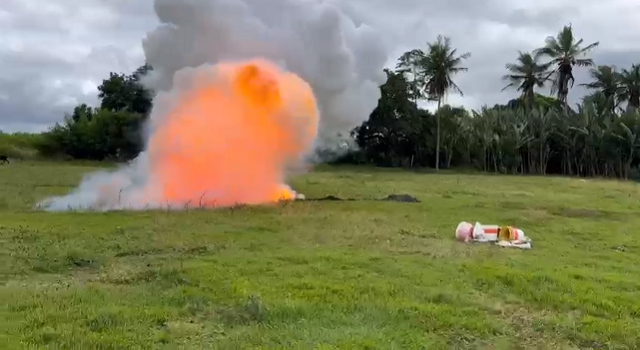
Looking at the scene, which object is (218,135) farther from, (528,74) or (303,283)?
(528,74)

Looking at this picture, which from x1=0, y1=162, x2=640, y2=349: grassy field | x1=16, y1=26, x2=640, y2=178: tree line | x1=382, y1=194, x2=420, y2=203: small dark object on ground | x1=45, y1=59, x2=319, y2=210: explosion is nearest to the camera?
x1=0, y1=162, x2=640, y2=349: grassy field

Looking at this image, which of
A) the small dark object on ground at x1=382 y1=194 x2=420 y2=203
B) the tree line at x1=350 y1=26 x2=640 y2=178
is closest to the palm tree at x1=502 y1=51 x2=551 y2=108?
the tree line at x1=350 y1=26 x2=640 y2=178

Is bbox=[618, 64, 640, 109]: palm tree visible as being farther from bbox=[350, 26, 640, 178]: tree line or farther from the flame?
the flame

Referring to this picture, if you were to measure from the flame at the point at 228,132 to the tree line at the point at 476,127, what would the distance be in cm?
3140

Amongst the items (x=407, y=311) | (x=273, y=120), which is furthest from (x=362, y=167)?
(x=407, y=311)

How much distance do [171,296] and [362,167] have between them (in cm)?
4766

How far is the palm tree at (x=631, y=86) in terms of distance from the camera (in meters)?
59.2

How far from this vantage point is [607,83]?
62.3 meters

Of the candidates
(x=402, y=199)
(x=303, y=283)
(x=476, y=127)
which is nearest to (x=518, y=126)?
(x=476, y=127)

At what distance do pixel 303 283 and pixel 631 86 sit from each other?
5795 centimetres

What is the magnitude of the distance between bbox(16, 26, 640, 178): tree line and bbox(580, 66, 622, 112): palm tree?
0.09 meters

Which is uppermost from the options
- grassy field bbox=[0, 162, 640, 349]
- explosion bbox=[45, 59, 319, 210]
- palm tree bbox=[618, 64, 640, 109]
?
palm tree bbox=[618, 64, 640, 109]

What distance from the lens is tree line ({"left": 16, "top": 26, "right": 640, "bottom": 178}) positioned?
5500cm

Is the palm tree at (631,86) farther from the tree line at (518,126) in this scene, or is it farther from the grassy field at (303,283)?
the grassy field at (303,283)
